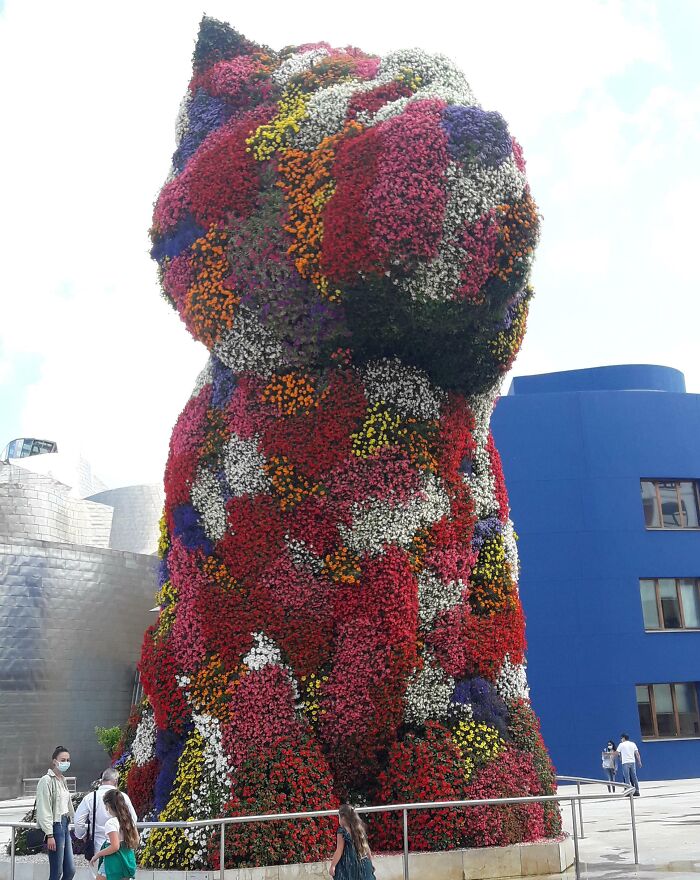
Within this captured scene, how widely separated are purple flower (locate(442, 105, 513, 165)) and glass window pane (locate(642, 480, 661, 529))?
2059 cm

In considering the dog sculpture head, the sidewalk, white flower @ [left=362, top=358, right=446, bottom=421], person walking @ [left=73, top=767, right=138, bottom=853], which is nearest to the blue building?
the sidewalk

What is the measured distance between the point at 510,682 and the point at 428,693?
1571 mm

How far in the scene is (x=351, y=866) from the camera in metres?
7.73

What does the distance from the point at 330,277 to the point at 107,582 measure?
965 inches

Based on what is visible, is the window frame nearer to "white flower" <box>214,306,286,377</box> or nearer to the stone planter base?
the stone planter base

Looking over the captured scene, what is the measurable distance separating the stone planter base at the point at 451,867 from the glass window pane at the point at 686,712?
761 inches

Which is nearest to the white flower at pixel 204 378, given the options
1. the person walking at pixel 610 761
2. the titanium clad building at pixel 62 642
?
the person walking at pixel 610 761

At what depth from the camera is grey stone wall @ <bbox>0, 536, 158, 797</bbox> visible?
30500 millimetres

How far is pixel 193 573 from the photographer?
495 inches

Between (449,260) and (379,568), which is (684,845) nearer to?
(379,568)

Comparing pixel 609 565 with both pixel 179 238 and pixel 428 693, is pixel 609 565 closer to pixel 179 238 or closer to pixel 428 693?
pixel 428 693

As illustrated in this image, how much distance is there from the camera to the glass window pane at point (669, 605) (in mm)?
29734

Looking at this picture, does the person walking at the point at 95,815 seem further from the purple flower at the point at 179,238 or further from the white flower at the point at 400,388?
the purple flower at the point at 179,238

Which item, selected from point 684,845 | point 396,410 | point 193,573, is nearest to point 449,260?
point 396,410
